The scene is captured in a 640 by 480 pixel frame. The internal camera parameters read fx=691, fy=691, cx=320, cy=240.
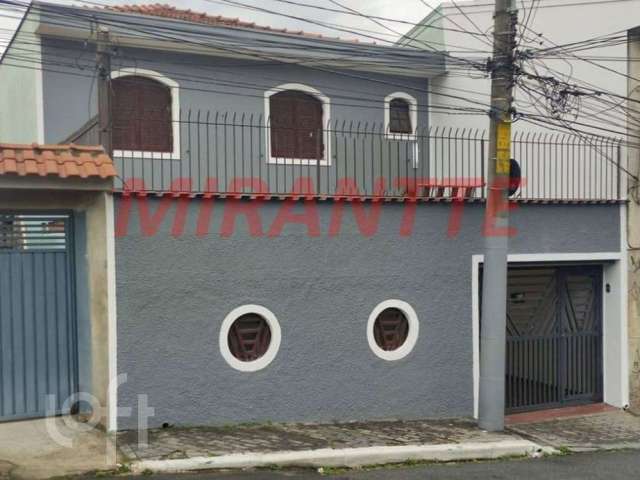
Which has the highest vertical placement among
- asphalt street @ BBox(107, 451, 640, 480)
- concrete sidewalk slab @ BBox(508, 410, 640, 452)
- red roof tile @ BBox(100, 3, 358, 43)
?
red roof tile @ BBox(100, 3, 358, 43)

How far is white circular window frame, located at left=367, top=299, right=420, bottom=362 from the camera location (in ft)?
26.1

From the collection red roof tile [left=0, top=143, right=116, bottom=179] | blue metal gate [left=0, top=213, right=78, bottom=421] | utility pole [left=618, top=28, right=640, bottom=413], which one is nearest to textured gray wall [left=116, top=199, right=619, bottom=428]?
red roof tile [left=0, top=143, right=116, bottom=179]

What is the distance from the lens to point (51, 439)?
6184 millimetres

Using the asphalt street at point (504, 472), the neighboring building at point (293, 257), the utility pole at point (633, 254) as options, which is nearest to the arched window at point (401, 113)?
the neighboring building at point (293, 257)

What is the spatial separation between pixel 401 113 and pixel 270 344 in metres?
7.22

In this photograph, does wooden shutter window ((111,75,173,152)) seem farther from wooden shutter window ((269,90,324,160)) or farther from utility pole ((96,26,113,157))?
utility pole ((96,26,113,157))

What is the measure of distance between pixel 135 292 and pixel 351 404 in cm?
277

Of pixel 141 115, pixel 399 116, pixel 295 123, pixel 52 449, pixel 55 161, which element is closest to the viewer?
pixel 52 449

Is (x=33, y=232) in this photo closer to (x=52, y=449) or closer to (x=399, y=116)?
(x=52, y=449)

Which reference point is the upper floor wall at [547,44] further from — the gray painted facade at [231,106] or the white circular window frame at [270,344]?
the white circular window frame at [270,344]

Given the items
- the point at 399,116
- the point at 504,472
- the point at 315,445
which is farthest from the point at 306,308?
the point at 399,116

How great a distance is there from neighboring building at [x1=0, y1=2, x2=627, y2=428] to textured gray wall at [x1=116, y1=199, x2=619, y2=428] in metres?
0.02

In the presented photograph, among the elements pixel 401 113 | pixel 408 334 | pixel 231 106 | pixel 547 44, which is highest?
pixel 547 44

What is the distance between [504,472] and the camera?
6.53 metres
